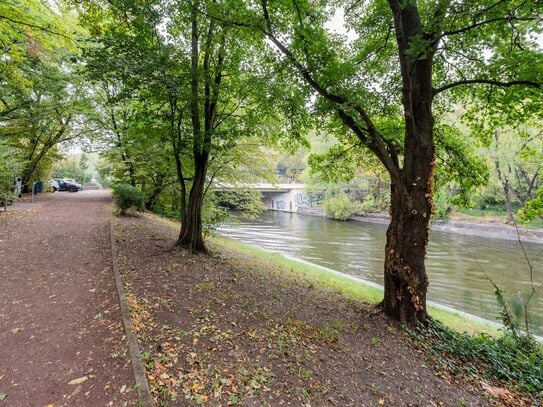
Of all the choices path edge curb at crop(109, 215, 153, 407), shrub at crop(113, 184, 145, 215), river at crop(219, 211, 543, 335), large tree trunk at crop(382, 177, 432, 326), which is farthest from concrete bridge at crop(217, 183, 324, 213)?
path edge curb at crop(109, 215, 153, 407)

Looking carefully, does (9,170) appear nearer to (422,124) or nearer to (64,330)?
(64,330)

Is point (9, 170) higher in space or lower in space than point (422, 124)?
lower

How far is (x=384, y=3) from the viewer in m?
5.27

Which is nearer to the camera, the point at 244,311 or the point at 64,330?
the point at 64,330

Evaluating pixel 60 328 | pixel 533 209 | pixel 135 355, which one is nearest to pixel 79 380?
pixel 135 355

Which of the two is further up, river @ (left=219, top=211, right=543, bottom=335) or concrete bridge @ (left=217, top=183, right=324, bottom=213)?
concrete bridge @ (left=217, top=183, right=324, bottom=213)

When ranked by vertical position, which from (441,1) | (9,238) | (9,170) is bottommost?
(9,238)

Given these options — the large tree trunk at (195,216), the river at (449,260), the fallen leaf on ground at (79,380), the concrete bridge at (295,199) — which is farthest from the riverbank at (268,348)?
the concrete bridge at (295,199)

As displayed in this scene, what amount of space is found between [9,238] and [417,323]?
9717mm

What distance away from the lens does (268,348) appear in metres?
3.61

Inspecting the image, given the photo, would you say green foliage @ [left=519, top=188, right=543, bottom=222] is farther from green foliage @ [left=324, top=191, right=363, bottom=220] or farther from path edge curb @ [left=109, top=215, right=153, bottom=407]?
green foliage @ [left=324, top=191, right=363, bottom=220]

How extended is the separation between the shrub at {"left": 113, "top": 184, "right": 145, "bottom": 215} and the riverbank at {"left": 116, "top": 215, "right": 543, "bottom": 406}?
584cm

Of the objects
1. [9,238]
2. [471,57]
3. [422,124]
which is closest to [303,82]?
[422,124]

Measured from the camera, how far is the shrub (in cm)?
1095
